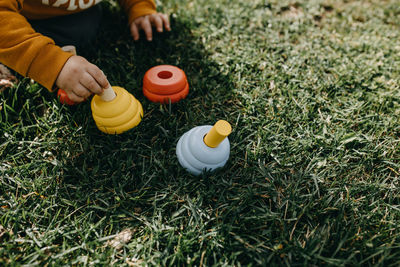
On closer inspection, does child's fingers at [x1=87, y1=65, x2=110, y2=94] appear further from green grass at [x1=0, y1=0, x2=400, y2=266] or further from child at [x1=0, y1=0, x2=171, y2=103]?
green grass at [x1=0, y1=0, x2=400, y2=266]

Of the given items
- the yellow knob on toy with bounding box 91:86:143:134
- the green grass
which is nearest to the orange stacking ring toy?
the green grass

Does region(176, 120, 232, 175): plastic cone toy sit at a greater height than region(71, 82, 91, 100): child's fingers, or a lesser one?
lesser

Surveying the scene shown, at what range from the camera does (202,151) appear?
5.42ft

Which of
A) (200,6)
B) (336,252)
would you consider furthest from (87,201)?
Answer: (200,6)

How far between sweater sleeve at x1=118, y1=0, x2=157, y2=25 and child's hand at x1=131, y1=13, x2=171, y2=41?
0.13 ft

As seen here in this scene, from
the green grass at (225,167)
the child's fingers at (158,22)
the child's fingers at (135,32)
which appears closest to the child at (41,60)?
the green grass at (225,167)

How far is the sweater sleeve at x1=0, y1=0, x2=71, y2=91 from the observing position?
1663 mm

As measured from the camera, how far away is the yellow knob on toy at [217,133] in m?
1.52

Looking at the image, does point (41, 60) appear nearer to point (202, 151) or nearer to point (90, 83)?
point (90, 83)

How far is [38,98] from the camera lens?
210 cm

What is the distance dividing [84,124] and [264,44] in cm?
171

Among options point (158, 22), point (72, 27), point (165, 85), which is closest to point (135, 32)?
point (158, 22)

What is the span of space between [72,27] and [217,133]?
5.14ft

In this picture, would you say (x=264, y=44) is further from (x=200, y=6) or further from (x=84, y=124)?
(x=84, y=124)
